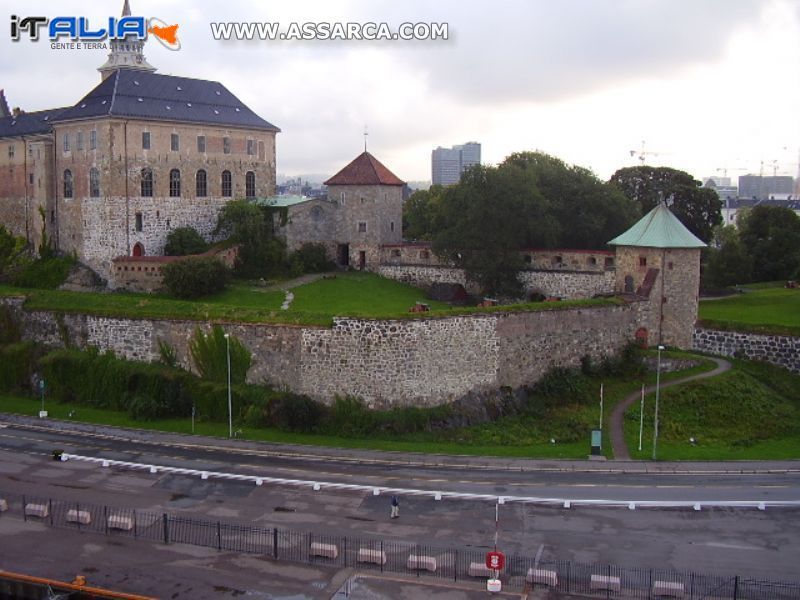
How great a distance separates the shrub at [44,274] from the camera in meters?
48.7

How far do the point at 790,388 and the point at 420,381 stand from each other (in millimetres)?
16899

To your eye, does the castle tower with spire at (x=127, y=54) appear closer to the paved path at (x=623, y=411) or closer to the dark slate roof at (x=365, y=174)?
the dark slate roof at (x=365, y=174)

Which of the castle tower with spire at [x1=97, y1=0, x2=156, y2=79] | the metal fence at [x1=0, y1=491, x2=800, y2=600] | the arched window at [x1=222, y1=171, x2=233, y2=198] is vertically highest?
the castle tower with spire at [x1=97, y1=0, x2=156, y2=79]

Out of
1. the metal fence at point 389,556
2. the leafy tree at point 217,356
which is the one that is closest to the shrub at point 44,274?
the leafy tree at point 217,356

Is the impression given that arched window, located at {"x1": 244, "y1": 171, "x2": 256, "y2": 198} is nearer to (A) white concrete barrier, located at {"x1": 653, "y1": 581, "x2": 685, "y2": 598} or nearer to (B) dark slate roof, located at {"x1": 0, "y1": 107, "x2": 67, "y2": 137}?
(B) dark slate roof, located at {"x1": 0, "y1": 107, "x2": 67, "y2": 137}

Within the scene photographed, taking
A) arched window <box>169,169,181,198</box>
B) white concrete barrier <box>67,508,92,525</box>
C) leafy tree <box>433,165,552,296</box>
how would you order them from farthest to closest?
arched window <box>169,169,181,198</box> < leafy tree <box>433,165,552,296</box> < white concrete barrier <box>67,508,92,525</box>

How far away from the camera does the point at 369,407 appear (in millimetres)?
35531

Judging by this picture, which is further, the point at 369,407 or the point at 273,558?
the point at 369,407

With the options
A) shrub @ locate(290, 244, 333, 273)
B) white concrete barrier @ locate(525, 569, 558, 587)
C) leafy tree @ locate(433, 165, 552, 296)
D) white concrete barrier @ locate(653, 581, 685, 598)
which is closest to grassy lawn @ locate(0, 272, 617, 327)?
shrub @ locate(290, 244, 333, 273)

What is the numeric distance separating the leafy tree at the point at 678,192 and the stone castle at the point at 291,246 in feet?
59.8

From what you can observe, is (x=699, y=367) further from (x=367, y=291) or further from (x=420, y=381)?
(x=367, y=291)

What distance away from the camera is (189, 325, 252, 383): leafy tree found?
36.9 m

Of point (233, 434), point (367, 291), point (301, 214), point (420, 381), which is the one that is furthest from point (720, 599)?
point (301, 214)

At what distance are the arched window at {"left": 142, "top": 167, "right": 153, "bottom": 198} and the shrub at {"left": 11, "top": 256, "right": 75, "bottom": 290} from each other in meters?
5.49
